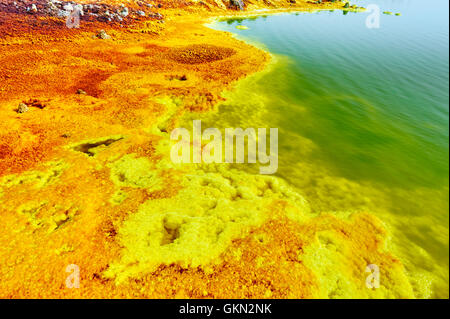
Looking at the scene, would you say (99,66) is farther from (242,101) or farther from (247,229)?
(247,229)

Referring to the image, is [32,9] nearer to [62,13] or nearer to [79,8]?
[62,13]

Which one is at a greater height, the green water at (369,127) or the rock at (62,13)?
the rock at (62,13)

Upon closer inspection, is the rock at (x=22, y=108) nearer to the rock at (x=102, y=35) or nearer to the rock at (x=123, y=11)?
the rock at (x=102, y=35)

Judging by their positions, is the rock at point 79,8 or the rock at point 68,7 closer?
the rock at point 68,7

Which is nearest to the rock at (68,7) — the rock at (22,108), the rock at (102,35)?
the rock at (102,35)

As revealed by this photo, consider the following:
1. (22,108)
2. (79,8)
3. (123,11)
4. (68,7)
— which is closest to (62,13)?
(68,7)

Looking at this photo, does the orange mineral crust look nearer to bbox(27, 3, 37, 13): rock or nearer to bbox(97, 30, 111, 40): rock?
bbox(97, 30, 111, 40): rock

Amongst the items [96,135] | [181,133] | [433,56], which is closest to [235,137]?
[181,133]
